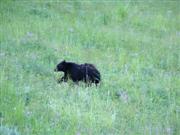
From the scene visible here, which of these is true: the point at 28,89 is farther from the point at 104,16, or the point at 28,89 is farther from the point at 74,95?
the point at 104,16

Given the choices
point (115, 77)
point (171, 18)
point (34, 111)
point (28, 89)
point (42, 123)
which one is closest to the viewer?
point (42, 123)

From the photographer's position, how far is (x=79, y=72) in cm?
991

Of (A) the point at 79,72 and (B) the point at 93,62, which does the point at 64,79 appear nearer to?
(A) the point at 79,72

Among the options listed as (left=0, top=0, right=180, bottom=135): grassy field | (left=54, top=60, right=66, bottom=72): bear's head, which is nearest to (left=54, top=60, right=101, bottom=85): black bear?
(left=54, top=60, right=66, bottom=72): bear's head

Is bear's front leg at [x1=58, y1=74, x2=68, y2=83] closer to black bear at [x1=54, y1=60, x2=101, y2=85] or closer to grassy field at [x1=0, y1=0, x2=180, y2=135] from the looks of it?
black bear at [x1=54, y1=60, x2=101, y2=85]

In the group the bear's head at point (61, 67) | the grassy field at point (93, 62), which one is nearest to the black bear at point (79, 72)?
the bear's head at point (61, 67)

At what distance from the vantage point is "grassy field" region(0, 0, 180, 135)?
767 cm

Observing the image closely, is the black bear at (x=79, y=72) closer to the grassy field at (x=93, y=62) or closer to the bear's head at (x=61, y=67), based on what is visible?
the bear's head at (x=61, y=67)

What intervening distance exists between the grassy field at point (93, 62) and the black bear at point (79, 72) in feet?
0.68

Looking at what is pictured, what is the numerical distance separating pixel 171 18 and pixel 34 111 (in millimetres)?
9980

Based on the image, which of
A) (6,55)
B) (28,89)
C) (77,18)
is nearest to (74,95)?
(28,89)

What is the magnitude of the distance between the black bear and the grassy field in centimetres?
→ 21

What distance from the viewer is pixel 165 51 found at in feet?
43.0

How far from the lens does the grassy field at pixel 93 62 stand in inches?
302
